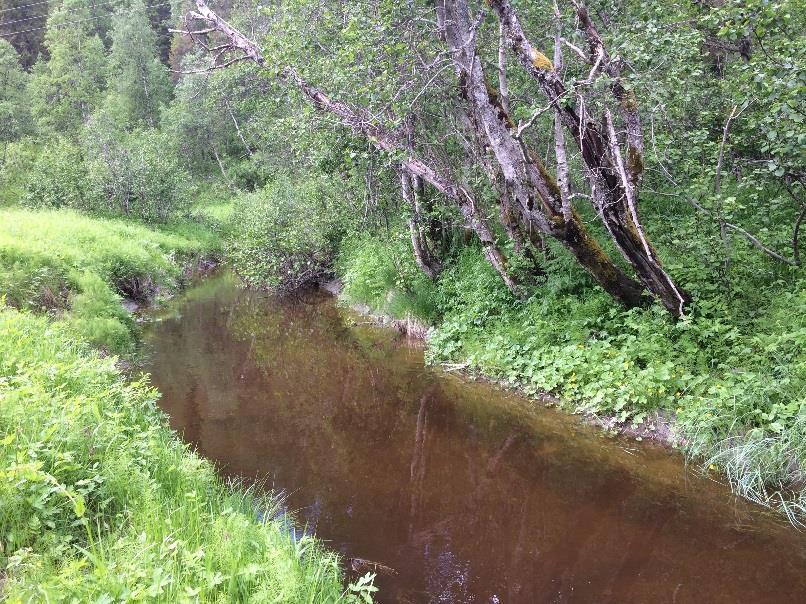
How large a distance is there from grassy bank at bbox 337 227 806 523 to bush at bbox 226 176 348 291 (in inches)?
246

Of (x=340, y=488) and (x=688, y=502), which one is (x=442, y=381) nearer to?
(x=340, y=488)

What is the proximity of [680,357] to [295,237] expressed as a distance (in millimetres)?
11142

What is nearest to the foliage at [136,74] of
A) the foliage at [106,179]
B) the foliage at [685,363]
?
the foliage at [106,179]

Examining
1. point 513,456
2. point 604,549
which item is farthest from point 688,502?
point 513,456

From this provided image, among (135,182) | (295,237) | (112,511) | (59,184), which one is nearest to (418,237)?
(295,237)

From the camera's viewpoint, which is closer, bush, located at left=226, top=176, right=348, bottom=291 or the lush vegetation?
the lush vegetation

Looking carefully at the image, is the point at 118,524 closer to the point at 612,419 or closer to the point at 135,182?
the point at 612,419

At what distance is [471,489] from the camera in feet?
20.7

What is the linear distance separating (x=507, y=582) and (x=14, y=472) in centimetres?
375

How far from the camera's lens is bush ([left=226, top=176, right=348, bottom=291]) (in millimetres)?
16234

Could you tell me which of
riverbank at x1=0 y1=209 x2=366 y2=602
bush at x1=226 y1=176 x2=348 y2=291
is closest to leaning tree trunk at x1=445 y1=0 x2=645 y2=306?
riverbank at x1=0 y1=209 x2=366 y2=602

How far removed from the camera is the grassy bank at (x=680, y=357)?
229 inches

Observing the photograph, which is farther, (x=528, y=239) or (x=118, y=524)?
(x=528, y=239)

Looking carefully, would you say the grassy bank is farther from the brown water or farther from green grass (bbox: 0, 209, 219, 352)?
green grass (bbox: 0, 209, 219, 352)
